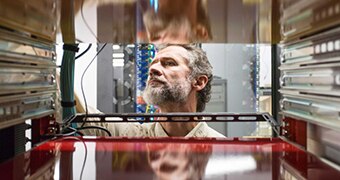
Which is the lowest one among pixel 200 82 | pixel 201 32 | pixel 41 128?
pixel 41 128

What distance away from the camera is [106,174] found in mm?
725

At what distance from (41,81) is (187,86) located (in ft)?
4.01

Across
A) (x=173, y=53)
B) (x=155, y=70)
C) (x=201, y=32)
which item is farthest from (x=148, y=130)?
(x=201, y=32)

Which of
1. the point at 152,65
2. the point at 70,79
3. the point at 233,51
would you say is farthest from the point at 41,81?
the point at 233,51

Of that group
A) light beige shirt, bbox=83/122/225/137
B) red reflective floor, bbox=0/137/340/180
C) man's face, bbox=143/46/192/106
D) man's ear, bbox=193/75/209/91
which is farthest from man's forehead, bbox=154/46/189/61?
red reflective floor, bbox=0/137/340/180

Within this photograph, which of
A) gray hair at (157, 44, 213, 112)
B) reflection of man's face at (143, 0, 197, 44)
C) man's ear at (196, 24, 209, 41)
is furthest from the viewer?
gray hair at (157, 44, 213, 112)

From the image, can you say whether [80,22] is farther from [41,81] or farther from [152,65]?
[152,65]

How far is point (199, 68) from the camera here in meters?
2.20

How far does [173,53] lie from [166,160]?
132 centimetres

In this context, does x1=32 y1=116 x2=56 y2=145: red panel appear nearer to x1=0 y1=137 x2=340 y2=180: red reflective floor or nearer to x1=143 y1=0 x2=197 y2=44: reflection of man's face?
x1=0 y1=137 x2=340 y2=180: red reflective floor

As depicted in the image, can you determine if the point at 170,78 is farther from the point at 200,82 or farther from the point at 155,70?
the point at 200,82

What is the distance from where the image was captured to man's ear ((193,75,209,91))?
2.19 m

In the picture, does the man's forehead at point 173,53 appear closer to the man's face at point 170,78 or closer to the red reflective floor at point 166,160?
the man's face at point 170,78

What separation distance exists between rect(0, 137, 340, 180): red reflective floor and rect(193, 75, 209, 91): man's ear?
3.63ft
